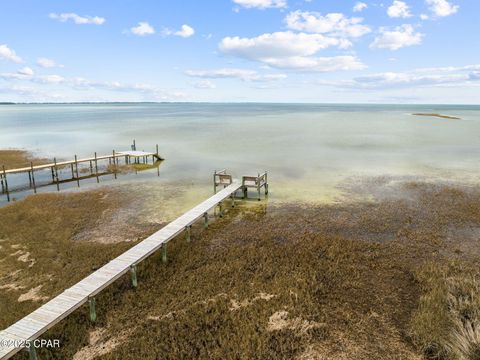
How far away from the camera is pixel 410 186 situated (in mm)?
22484

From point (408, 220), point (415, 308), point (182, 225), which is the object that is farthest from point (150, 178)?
point (415, 308)

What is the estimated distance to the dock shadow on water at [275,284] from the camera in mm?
8086

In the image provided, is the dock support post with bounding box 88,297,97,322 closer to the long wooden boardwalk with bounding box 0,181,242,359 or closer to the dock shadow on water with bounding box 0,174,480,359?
the long wooden boardwalk with bounding box 0,181,242,359

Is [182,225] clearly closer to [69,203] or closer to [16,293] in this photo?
[16,293]

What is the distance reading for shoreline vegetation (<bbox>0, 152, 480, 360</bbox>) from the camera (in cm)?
809

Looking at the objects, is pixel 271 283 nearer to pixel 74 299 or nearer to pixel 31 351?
pixel 74 299

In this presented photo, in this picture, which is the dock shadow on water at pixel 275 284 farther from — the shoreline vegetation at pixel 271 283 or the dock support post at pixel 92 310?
the dock support post at pixel 92 310

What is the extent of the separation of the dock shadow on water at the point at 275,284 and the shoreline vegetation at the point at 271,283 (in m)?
0.04

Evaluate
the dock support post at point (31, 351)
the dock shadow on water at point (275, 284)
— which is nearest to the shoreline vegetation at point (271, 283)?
the dock shadow on water at point (275, 284)

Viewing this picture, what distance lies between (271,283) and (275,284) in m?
0.15

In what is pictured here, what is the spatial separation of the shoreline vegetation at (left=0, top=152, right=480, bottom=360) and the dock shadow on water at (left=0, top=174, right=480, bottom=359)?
1.6 inches

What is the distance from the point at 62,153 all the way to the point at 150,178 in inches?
757

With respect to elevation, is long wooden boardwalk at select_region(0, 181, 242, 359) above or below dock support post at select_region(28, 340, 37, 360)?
above

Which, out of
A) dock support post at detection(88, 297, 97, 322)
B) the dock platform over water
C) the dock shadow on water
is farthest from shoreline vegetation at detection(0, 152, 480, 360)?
the dock platform over water
